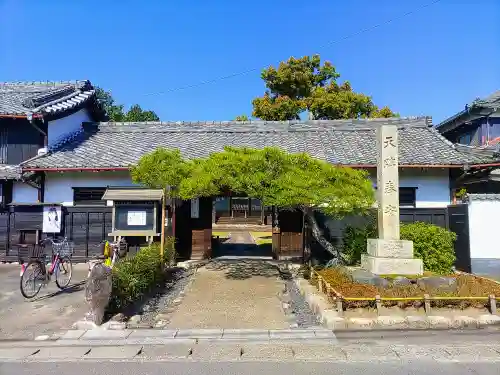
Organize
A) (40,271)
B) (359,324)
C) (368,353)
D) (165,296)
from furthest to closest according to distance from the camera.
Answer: (165,296) → (40,271) → (359,324) → (368,353)

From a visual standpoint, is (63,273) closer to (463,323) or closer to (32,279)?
(32,279)

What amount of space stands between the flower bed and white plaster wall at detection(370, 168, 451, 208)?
4955 mm

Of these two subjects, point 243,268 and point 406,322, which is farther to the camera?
point 243,268

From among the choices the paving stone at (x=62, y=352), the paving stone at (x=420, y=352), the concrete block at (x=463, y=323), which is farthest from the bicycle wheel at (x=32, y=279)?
the concrete block at (x=463, y=323)

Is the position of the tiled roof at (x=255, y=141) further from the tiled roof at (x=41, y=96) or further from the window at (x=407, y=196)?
the tiled roof at (x=41, y=96)

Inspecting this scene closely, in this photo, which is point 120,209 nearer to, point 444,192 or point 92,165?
point 92,165

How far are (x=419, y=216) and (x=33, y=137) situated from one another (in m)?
14.6

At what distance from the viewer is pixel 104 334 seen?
641 centimetres

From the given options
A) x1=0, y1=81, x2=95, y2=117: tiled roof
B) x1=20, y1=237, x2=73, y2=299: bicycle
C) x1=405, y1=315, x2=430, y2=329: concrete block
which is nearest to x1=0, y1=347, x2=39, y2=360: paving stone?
x1=20, y1=237, x2=73, y2=299: bicycle

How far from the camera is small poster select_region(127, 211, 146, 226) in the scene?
1256cm

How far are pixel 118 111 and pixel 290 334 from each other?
34.0 meters

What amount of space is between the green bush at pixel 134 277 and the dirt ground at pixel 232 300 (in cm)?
92

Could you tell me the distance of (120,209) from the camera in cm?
1264

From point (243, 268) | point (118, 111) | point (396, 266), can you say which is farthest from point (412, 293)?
point (118, 111)
